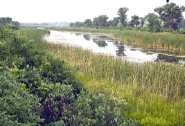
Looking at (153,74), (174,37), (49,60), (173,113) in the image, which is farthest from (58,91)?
(174,37)

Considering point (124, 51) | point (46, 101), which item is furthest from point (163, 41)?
point (46, 101)

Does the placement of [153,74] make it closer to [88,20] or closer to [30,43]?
[30,43]

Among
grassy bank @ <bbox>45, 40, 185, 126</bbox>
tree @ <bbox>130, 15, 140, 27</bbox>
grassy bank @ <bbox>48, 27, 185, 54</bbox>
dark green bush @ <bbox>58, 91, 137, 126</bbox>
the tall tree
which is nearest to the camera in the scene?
dark green bush @ <bbox>58, 91, 137, 126</bbox>

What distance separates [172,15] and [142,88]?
39.6 meters

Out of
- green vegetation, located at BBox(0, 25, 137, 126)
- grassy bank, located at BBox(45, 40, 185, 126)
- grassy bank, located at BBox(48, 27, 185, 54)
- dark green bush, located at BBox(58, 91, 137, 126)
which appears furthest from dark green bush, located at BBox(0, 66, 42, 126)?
grassy bank, located at BBox(48, 27, 185, 54)

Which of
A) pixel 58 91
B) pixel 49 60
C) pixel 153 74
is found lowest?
pixel 153 74

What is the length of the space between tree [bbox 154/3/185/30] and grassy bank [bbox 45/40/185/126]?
36.2m

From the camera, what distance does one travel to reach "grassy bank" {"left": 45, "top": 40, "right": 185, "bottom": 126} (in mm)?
4477

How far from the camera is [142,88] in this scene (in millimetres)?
6234

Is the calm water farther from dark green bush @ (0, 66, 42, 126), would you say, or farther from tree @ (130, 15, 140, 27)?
tree @ (130, 15, 140, 27)

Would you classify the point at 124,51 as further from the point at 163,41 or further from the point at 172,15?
the point at 172,15

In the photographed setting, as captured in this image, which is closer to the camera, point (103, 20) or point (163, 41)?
point (163, 41)

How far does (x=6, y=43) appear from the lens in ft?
12.1

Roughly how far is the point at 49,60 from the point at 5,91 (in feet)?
5.01
